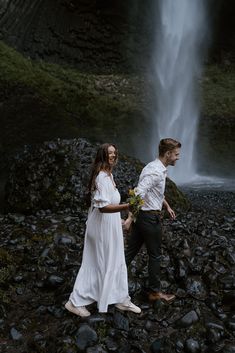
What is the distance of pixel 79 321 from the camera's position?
465cm

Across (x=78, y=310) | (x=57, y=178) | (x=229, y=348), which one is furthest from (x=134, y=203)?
(x=57, y=178)

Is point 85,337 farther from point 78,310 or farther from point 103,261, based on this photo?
point 103,261

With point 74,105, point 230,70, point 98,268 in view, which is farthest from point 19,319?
point 230,70

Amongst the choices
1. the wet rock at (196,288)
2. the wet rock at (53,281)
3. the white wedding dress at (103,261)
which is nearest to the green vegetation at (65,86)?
the wet rock at (53,281)

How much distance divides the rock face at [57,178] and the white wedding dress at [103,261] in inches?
185

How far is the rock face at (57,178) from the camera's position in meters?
9.68

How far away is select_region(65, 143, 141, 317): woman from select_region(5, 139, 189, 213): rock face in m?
4.71

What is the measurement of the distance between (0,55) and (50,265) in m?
18.9

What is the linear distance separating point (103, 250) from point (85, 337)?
1003 mm

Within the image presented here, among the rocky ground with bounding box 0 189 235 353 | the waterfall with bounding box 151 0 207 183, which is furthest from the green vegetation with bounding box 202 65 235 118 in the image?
the rocky ground with bounding box 0 189 235 353

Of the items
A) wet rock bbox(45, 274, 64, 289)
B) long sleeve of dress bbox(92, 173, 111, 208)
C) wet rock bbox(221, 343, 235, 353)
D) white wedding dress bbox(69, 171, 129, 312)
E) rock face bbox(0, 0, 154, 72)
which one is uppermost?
rock face bbox(0, 0, 154, 72)

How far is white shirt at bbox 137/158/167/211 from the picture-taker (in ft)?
15.3

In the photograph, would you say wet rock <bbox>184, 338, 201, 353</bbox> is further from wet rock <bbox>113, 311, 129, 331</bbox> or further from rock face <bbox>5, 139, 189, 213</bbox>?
rock face <bbox>5, 139, 189, 213</bbox>

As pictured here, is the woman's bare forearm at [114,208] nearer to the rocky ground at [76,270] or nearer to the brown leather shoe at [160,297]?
the rocky ground at [76,270]
